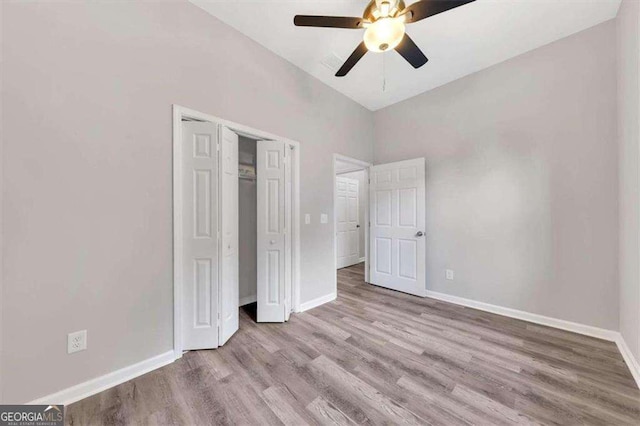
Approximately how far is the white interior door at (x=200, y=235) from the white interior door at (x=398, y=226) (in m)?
2.59

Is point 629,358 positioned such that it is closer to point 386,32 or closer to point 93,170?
point 386,32

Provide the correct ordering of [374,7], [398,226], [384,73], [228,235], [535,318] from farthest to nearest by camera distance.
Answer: [398,226], [384,73], [535,318], [228,235], [374,7]

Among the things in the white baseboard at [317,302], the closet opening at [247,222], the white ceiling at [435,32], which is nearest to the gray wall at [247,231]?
the closet opening at [247,222]

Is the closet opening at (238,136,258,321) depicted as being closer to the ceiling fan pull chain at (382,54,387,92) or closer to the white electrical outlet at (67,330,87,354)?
the white electrical outlet at (67,330,87,354)

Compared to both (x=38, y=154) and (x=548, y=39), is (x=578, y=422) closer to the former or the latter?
(x=548, y=39)

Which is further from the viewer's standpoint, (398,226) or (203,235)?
(398,226)

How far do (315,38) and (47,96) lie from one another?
2.20m

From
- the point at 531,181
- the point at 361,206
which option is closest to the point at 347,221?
the point at 361,206

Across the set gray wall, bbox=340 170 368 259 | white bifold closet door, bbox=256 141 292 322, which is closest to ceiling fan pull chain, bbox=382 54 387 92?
white bifold closet door, bbox=256 141 292 322

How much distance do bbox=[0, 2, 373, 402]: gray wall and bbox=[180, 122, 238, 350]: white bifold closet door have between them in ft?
0.49

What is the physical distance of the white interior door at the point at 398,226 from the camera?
3346mm

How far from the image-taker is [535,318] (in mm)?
2518

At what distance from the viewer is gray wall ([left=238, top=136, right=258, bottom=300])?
3174mm

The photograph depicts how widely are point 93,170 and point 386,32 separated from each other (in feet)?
7.24
